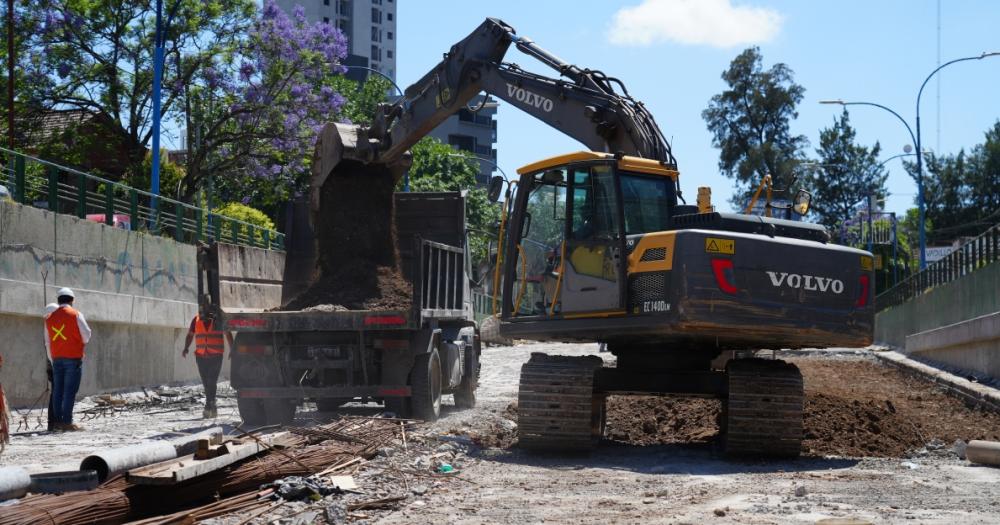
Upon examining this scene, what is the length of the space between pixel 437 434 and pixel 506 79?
444 centimetres

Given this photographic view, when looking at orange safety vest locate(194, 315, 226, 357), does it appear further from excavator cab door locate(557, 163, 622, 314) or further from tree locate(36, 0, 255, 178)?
tree locate(36, 0, 255, 178)

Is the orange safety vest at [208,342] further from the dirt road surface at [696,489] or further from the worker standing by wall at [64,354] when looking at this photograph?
the dirt road surface at [696,489]

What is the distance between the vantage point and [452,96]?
15.6m

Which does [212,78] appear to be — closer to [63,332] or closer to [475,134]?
[63,332]

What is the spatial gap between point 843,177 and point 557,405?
285 feet

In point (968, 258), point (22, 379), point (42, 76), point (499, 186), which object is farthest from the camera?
point (42, 76)

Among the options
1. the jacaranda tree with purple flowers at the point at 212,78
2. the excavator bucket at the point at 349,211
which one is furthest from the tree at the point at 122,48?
the excavator bucket at the point at 349,211

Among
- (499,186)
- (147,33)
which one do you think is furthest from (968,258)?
(147,33)

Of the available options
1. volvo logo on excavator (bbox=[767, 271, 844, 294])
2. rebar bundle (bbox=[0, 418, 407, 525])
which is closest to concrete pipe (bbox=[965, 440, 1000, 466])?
volvo logo on excavator (bbox=[767, 271, 844, 294])

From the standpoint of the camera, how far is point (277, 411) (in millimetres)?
14680

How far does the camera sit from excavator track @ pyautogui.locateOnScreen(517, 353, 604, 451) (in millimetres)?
11578

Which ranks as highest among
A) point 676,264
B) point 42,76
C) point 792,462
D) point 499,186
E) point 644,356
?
point 42,76

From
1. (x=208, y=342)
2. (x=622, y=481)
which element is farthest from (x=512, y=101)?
(x=622, y=481)

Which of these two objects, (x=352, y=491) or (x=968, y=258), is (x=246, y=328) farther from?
(x=968, y=258)
